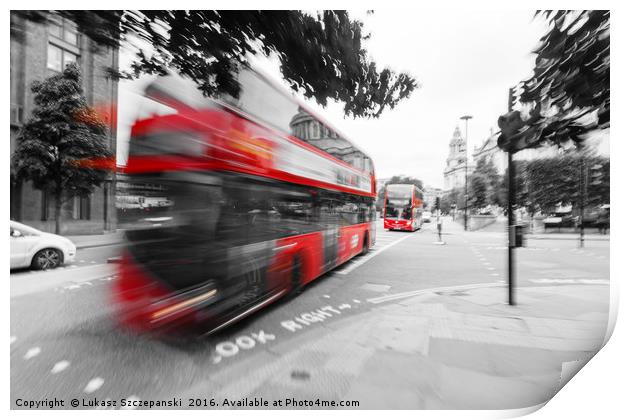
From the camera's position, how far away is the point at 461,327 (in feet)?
14.4

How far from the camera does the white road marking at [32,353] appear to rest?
3350 millimetres

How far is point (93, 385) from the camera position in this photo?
2.88 meters

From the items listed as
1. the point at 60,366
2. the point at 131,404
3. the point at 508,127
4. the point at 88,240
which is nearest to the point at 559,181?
the point at 508,127

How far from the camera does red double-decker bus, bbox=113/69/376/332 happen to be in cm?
318

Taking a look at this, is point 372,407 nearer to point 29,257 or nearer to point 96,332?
point 96,332

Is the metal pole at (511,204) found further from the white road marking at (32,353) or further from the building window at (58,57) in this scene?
the white road marking at (32,353)

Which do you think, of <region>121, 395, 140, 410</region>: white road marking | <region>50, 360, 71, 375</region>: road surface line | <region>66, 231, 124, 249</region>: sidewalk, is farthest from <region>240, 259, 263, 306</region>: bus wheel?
<region>66, 231, 124, 249</region>: sidewalk

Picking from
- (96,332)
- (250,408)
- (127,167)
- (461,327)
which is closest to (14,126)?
(127,167)

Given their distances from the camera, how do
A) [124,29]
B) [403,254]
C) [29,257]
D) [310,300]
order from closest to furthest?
1. [124,29]
2. [310,300]
3. [29,257]
4. [403,254]

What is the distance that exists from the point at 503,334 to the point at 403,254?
26.4ft

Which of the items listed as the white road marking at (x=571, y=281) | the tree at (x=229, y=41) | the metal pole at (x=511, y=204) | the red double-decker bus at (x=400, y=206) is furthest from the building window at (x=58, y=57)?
the red double-decker bus at (x=400, y=206)

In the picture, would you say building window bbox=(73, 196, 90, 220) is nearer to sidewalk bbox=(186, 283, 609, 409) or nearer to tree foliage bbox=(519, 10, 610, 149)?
sidewalk bbox=(186, 283, 609, 409)

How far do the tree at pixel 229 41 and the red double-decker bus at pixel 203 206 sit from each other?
0.25 metres

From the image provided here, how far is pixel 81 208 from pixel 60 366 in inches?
153
